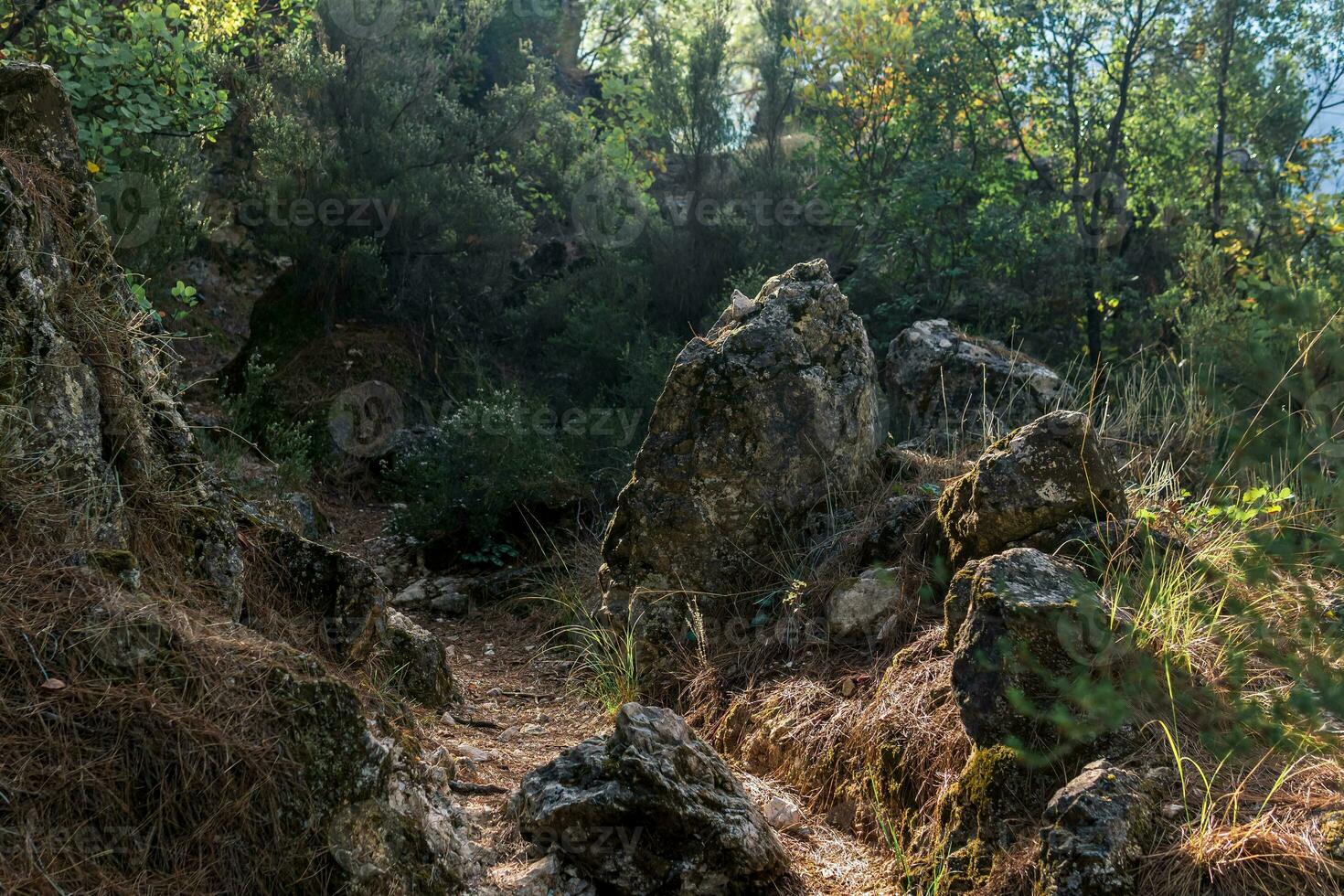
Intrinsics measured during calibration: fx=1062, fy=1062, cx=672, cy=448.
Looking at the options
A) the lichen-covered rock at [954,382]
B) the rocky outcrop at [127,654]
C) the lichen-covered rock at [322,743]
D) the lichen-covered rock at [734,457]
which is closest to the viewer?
the rocky outcrop at [127,654]


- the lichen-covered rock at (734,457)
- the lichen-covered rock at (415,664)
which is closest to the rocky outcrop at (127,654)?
the lichen-covered rock at (415,664)

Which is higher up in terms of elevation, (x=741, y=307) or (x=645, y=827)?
(x=741, y=307)

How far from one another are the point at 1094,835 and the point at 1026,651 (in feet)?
1.89

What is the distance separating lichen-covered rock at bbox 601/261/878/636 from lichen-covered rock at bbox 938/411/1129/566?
1.21m

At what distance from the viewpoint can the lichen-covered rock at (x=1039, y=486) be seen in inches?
161

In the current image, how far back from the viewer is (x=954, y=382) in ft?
23.9

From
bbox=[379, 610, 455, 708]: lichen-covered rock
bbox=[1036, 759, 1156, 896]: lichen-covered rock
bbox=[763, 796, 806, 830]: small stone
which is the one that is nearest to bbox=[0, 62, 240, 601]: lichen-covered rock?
bbox=[379, 610, 455, 708]: lichen-covered rock

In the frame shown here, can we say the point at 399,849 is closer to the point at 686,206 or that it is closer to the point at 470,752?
the point at 470,752

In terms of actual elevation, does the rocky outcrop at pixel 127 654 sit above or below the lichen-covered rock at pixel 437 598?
above

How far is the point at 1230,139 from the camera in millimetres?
10828

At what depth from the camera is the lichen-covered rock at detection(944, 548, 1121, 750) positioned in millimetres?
3260

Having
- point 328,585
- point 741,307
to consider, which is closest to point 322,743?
point 328,585

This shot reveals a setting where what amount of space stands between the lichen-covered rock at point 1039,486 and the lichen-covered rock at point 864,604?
45 cm

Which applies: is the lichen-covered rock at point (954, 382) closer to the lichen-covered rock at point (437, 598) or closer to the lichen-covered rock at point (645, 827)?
the lichen-covered rock at point (437, 598)
